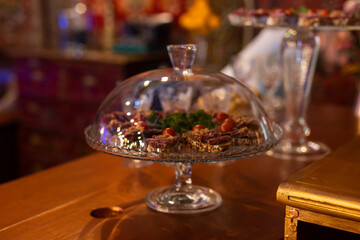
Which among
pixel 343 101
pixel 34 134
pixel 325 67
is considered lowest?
pixel 34 134

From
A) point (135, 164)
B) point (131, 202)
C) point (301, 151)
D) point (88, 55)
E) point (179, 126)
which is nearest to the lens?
point (179, 126)

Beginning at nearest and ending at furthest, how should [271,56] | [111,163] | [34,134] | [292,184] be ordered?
[292,184] < [111,163] < [271,56] < [34,134]

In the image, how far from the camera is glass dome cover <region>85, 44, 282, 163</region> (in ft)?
3.32

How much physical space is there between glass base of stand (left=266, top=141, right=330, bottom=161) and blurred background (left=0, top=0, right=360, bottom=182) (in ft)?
4.89

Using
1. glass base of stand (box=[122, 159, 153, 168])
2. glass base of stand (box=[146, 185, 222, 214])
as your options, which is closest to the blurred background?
glass base of stand (box=[122, 159, 153, 168])

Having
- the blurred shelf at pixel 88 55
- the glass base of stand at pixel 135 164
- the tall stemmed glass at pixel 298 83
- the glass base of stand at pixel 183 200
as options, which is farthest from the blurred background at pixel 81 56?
the glass base of stand at pixel 183 200

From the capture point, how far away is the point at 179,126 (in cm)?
109

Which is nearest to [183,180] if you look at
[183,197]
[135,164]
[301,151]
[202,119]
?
[183,197]

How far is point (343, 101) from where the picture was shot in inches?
119

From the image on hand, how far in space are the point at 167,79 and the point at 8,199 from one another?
0.47 meters

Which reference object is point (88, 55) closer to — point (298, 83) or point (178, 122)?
point (298, 83)

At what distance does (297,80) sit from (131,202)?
72 cm

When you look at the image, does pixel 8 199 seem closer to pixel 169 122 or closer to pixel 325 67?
pixel 169 122

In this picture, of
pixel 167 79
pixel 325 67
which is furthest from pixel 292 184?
pixel 325 67
